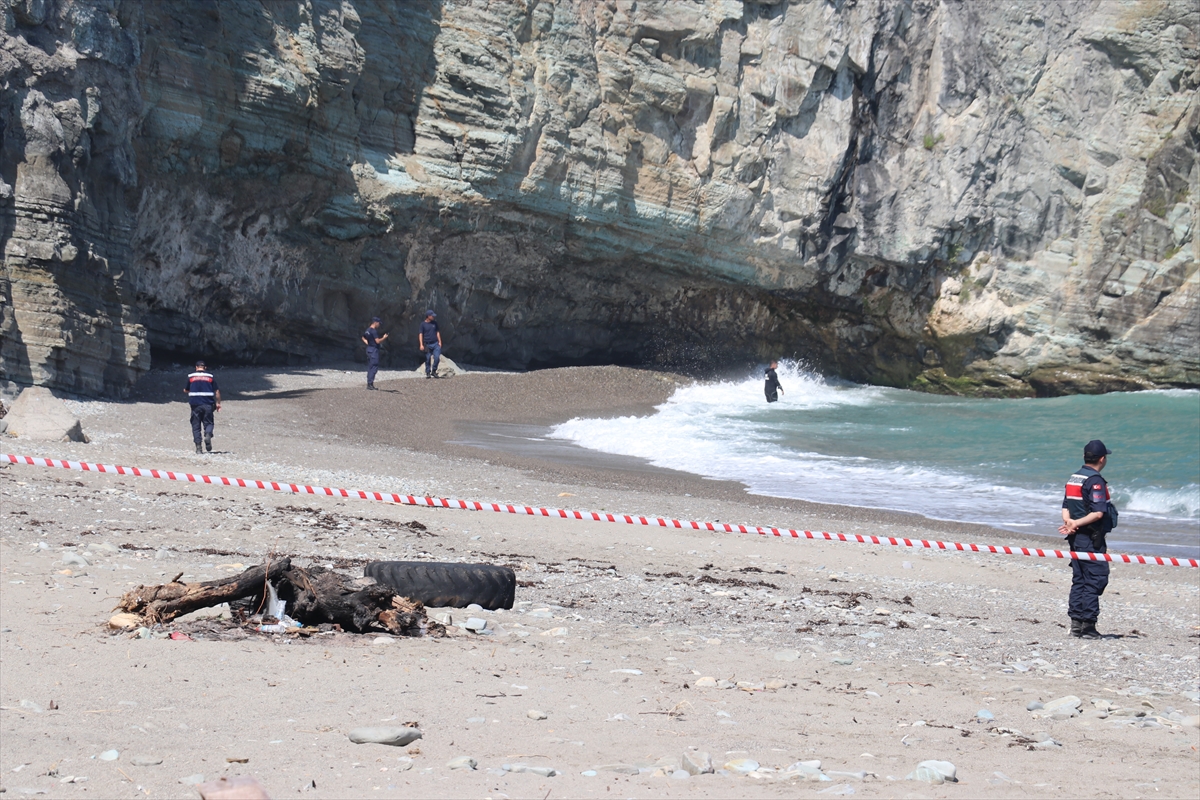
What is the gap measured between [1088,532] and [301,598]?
5.46m

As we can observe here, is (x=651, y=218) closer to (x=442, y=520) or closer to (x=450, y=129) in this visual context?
(x=450, y=129)

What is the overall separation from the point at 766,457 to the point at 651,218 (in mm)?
11791

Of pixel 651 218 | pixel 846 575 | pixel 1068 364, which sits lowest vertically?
pixel 846 575

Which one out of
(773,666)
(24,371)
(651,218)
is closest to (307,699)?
(773,666)

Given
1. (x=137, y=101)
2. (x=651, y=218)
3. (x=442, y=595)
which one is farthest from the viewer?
(x=651, y=218)

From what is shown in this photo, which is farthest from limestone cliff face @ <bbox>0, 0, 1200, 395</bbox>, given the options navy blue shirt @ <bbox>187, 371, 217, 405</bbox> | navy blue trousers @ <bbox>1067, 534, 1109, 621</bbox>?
navy blue trousers @ <bbox>1067, 534, 1109, 621</bbox>

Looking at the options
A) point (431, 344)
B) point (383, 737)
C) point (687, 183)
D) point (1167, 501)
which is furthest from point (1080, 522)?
point (687, 183)

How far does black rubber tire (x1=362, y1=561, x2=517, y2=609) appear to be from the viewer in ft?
21.4

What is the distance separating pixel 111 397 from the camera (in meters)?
17.4

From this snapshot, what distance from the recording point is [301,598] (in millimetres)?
5719

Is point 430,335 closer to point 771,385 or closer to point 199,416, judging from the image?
point 771,385

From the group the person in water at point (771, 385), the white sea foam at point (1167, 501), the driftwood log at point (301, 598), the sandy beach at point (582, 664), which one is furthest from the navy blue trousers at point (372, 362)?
the driftwood log at point (301, 598)

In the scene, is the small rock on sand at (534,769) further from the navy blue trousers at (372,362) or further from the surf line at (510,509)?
the navy blue trousers at (372,362)

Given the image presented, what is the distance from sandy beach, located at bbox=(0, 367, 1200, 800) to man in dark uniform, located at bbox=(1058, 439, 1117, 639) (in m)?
0.26
